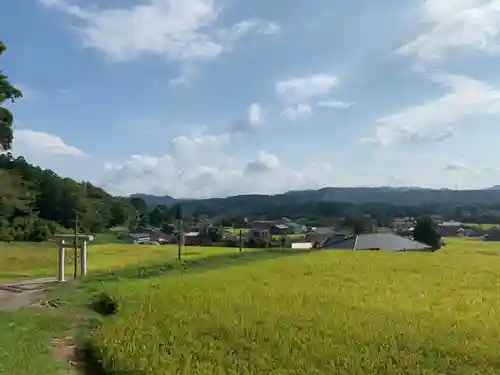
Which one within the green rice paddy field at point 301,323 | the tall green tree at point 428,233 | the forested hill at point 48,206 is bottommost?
the green rice paddy field at point 301,323

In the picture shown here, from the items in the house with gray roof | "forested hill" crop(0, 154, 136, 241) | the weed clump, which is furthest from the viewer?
the house with gray roof

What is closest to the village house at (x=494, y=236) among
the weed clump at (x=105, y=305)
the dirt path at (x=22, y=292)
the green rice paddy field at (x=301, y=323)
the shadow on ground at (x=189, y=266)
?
the shadow on ground at (x=189, y=266)

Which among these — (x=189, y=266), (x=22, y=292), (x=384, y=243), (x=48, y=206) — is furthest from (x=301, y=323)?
(x=48, y=206)

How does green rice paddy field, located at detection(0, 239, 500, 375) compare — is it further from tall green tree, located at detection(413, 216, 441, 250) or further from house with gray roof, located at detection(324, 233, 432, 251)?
tall green tree, located at detection(413, 216, 441, 250)

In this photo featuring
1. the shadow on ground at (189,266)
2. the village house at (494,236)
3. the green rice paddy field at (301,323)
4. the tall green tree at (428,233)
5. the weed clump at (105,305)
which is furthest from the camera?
the village house at (494,236)

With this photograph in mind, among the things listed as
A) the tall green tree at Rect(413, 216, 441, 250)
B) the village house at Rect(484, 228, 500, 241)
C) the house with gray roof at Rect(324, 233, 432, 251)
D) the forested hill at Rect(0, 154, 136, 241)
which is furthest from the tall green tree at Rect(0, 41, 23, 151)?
the village house at Rect(484, 228, 500, 241)

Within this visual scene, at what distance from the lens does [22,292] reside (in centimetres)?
2217

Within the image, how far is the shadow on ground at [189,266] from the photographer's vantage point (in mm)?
27955

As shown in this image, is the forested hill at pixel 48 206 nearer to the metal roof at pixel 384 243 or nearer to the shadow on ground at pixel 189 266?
the shadow on ground at pixel 189 266

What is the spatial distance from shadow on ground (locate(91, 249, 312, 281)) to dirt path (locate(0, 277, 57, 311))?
90.1 inches

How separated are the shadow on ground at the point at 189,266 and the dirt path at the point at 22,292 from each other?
2.29 m

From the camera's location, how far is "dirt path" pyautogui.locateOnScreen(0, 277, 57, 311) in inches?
746

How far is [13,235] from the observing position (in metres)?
48.3

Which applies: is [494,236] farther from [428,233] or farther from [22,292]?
[22,292]
